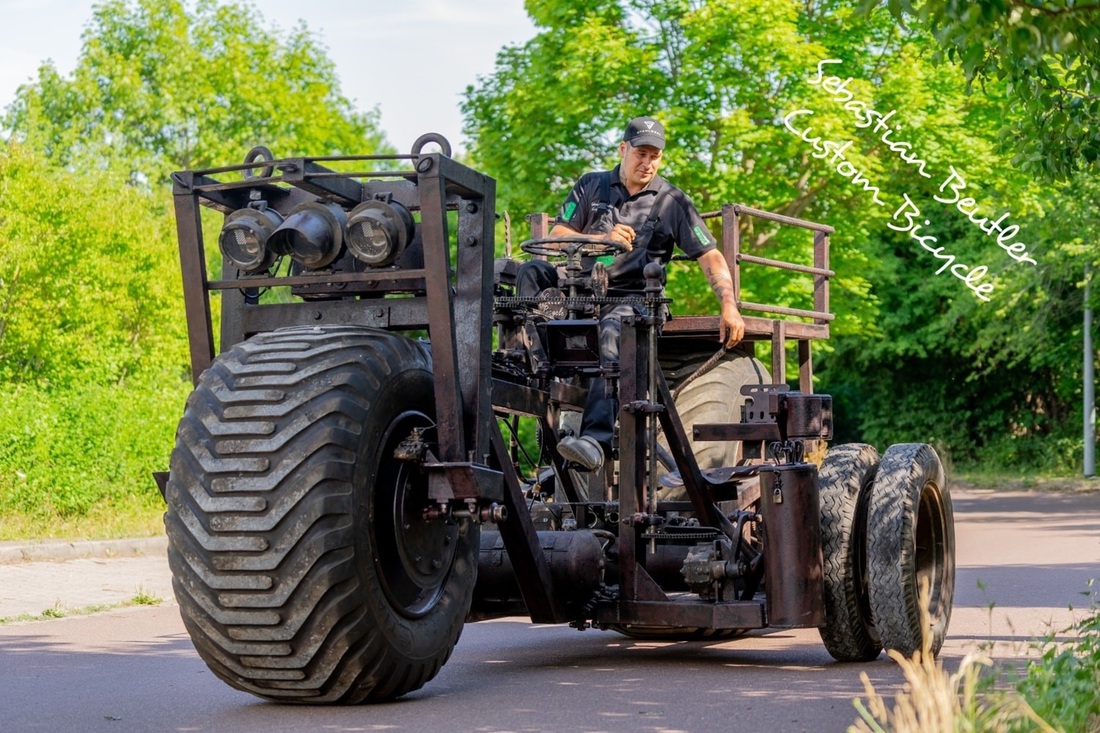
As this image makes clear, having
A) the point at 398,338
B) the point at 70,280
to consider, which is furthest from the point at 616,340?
the point at 70,280

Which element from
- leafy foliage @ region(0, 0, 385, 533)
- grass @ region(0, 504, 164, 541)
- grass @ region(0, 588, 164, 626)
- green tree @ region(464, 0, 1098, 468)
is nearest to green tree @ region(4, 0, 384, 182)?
leafy foliage @ region(0, 0, 385, 533)

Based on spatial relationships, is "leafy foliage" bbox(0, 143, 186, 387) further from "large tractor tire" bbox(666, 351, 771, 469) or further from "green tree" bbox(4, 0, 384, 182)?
"green tree" bbox(4, 0, 384, 182)

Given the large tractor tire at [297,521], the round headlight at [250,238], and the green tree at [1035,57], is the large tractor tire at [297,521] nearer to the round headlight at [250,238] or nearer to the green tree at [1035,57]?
the round headlight at [250,238]

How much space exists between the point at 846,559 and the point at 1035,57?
3.18m

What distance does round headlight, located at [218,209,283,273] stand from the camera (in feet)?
23.7

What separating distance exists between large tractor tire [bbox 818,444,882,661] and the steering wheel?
1.60m

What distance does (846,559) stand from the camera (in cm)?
846

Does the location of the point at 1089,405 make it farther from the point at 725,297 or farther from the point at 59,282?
the point at 725,297

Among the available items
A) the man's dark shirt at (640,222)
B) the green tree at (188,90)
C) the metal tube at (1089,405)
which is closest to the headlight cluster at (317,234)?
the man's dark shirt at (640,222)

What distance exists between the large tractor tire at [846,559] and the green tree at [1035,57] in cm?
213

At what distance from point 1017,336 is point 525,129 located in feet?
43.5

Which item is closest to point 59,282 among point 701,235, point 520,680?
point 701,235

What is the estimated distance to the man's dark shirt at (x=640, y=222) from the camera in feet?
31.3

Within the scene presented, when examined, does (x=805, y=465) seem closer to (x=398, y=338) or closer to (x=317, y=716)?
(x=398, y=338)
